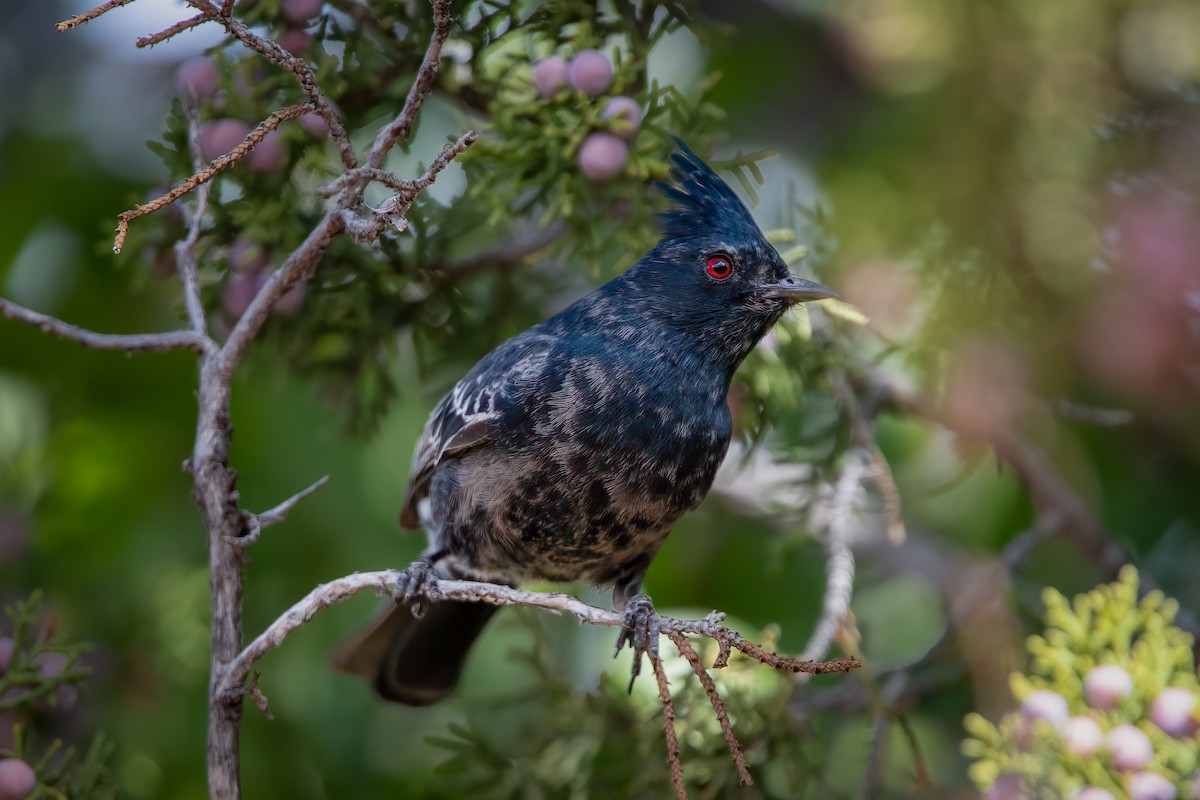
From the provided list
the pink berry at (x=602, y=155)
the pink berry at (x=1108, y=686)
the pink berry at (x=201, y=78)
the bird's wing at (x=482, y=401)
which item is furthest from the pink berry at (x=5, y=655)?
the pink berry at (x=1108, y=686)

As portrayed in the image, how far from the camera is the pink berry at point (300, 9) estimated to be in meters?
3.26

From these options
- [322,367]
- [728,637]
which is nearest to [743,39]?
[322,367]

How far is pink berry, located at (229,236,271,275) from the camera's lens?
337 cm

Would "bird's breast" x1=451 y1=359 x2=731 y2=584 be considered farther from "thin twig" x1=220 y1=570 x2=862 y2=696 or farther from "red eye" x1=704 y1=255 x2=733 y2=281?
"thin twig" x1=220 y1=570 x2=862 y2=696

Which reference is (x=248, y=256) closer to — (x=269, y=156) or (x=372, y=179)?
(x=269, y=156)

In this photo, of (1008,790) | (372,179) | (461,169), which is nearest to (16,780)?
(372,179)

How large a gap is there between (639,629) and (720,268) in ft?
3.33

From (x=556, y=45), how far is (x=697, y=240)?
2.25 feet

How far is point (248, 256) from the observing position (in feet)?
11.0

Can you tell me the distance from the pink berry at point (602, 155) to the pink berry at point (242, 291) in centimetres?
97

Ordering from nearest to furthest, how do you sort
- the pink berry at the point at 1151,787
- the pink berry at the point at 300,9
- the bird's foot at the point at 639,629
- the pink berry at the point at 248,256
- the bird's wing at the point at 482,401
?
the bird's foot at the point at 639,629, the pink berry at the point at 1151,787, the bird's wing at the point at 482,401, the pink berry at the point at 300,9, the pink berry at the point at 248,256

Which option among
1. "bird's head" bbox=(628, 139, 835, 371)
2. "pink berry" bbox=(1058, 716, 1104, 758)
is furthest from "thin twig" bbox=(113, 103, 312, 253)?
"pink berry" bbox=(1058, 716, 1104, 758)

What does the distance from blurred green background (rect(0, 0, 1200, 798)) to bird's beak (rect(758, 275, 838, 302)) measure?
64 cm

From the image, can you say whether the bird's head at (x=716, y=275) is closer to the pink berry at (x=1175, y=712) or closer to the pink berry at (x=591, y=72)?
the pink berry at (x=591, y=72)
